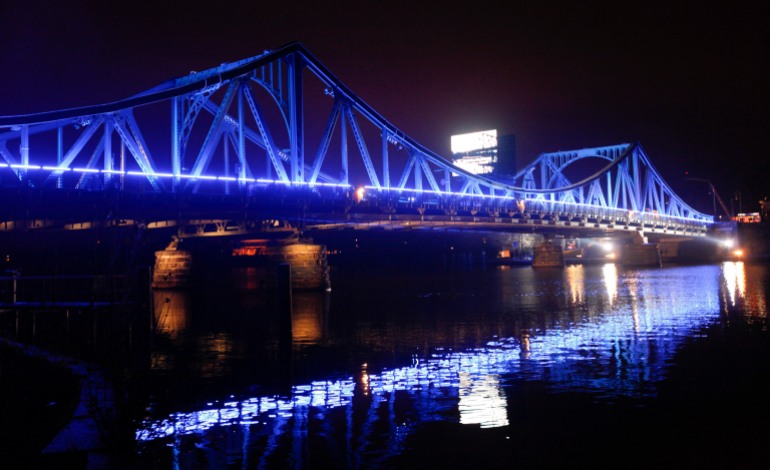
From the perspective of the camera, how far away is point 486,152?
6526 inches

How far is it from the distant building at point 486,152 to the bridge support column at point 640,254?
207 feet

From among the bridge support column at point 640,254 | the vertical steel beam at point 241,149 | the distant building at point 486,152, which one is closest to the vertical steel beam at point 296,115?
the vertical steel beam at point 241,149

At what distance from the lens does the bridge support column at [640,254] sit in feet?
306

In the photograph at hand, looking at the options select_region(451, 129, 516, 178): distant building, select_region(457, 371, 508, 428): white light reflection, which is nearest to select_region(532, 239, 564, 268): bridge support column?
select_region(451, 129, 516, 178): distant building

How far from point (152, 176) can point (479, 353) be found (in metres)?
33.5

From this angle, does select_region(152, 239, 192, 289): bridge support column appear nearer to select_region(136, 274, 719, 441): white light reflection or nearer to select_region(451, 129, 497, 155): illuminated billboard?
select_region(136, 274, 719, 441): white light reflection

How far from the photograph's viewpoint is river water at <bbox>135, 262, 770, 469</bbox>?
31.3ft

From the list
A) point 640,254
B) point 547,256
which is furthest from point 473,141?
point 640,254

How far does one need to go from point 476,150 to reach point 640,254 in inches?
2951

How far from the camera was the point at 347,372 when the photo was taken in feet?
52.2

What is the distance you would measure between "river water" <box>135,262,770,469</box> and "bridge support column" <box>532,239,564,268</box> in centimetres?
7071

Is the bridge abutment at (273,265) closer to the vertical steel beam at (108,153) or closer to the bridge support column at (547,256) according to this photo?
the vertical steel beam at (108,153)

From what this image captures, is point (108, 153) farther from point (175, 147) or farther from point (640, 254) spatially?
point (640, 254)

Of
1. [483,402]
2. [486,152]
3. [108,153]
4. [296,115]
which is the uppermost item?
[486,152]
